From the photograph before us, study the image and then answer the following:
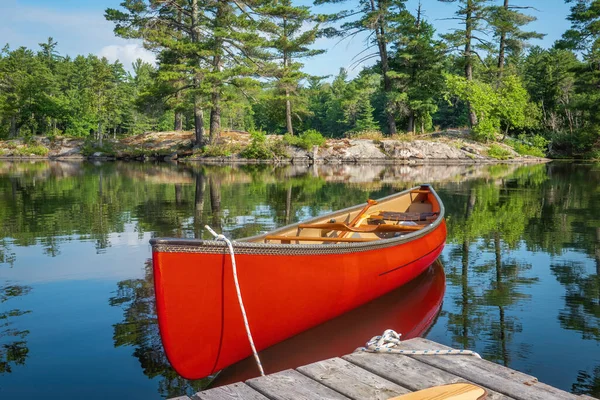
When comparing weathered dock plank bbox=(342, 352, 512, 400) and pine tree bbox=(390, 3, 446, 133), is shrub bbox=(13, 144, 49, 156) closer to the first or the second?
pine tree bbox=(390, 3, 446, 133)

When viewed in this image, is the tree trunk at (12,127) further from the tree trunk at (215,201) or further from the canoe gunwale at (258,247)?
the canoe gunwale at (258,247)

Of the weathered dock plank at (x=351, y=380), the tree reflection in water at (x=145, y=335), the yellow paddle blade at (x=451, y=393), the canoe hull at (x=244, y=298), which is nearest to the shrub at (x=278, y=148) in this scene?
the tree reflection in water at (x=145, y=335)

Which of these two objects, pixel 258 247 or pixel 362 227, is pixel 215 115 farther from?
pixel 258 247

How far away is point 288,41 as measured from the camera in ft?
121

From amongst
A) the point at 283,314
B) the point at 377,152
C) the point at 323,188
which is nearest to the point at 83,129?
the point at 377,152

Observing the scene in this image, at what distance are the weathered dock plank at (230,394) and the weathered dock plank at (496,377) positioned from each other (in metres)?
1.20

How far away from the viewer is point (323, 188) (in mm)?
19078

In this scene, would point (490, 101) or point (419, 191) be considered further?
point (490, 101)

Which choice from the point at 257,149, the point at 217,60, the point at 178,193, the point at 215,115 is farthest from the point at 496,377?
the point at 257,149

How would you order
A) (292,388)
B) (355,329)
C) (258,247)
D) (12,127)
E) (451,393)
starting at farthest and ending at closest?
(12,127)
(355,329)
(258,247)
(292,388)
(451,393)

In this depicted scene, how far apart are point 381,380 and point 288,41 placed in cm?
3580

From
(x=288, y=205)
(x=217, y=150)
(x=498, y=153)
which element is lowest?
(x=288, y=205)

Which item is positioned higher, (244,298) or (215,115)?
(215,115)

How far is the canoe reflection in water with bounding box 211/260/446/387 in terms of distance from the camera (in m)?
4.66
